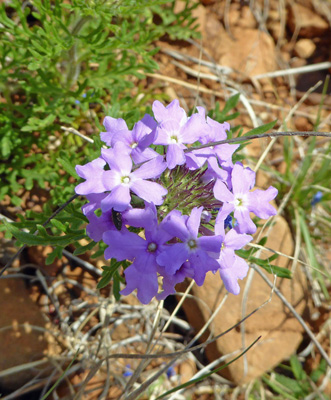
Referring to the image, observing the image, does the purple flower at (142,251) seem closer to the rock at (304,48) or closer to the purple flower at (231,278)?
the purple flower at (231,278)

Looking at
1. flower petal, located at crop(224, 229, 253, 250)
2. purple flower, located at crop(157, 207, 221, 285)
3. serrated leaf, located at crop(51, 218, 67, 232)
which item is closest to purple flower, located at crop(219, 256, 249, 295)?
flower petal, located at crop(224, 229, 253, 250)

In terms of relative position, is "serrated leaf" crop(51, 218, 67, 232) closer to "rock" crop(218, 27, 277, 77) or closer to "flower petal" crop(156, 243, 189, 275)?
"flower petal" crop(156, 243, 189, 275)

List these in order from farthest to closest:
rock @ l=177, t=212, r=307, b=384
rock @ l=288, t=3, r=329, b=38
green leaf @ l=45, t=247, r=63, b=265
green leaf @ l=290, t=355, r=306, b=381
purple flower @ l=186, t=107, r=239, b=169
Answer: rock @ l=288, t=3, r=329, b=38, green leaf @ l=290, t=355, r=306, b=381, rock @ l=177, t=212, r=307, b=384, green leaf @ l=45, t=247, r=63, b=265, purple flower @ l=186, t=107, r=239, b=169

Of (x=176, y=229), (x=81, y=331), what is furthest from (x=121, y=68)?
(x=81, y=331)

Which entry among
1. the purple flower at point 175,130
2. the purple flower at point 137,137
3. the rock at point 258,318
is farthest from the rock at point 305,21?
the purple flower at point 137,137

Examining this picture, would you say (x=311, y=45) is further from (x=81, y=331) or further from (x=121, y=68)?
(x=81, y=331)

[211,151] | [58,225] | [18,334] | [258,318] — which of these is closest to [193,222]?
[211,151]
